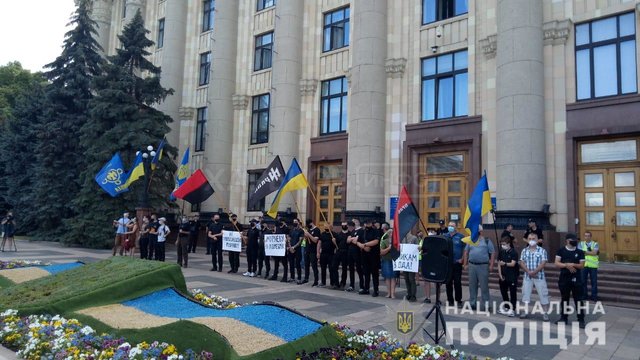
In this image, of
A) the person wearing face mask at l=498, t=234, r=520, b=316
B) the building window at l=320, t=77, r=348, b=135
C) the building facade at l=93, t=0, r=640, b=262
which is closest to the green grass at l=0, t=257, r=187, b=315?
the person wearing face mask at l=498, t=234, r=520, b=316

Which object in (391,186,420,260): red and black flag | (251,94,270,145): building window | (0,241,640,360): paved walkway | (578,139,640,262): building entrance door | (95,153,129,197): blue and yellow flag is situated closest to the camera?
(0,241,640,360): paved walkway

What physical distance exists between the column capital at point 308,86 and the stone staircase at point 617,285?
15116mm

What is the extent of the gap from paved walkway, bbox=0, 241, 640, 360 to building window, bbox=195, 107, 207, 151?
16.0 meters

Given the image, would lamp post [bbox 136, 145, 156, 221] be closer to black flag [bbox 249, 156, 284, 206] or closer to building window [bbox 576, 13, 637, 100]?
black flag [bbox 249, 156, 284, 206]

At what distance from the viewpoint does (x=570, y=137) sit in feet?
55.2

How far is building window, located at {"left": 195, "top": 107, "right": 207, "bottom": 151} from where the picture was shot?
105 ft

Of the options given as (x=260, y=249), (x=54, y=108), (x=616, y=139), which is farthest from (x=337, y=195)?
(x=54, y=108)

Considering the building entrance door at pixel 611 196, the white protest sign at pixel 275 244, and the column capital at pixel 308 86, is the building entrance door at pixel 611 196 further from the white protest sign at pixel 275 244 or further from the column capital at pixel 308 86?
the column capital at pixel 308 86

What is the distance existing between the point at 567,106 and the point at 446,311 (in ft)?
33.3

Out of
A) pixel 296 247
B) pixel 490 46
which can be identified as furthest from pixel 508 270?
pixel 490 46

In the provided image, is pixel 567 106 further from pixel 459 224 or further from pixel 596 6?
pixel 459 224

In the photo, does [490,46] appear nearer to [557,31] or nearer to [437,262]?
[557,31]

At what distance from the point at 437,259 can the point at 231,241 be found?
11.0 metres

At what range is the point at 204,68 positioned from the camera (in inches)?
1287
